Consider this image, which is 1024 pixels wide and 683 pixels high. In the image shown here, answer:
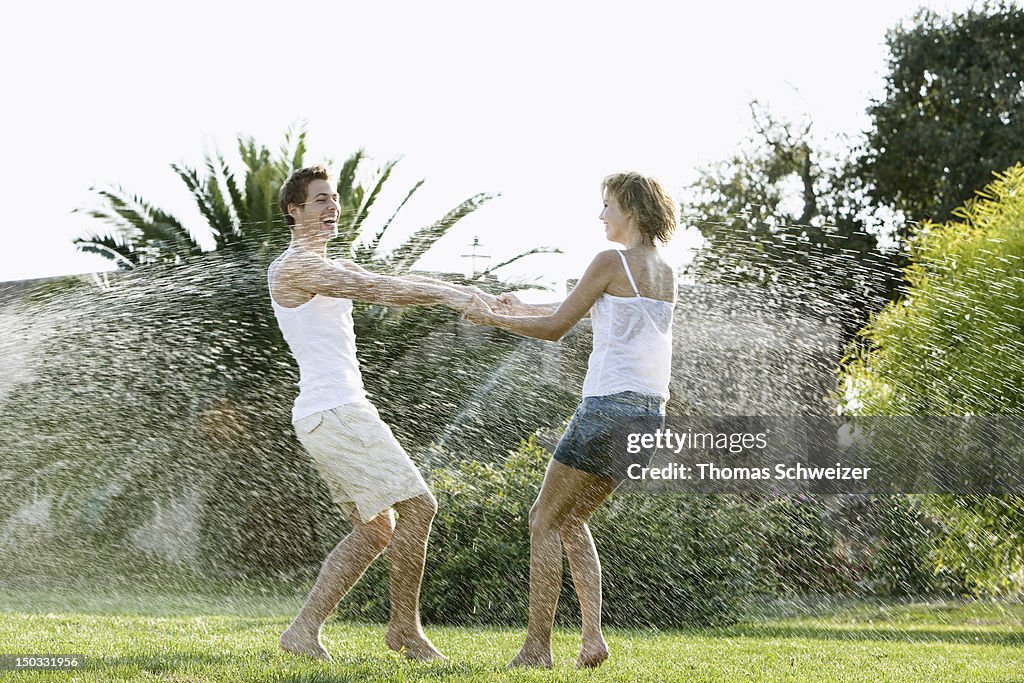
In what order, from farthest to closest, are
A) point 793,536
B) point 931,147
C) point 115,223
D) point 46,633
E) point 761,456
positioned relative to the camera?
point 931,147, point 115,223, point 761,456, point 793,536, point 46,633

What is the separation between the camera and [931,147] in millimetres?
22156

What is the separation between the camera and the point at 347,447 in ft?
14.8

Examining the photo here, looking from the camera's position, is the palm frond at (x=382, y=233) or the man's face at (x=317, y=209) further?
the palm frond at (x=382, y=233)

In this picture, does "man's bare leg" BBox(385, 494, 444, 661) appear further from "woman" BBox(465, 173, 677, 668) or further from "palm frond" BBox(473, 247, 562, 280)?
"palm frond" BBox(473, 247, 562, 280)

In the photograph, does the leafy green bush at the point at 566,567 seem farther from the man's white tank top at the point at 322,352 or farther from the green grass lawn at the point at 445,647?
the man's white tank top at the point at 322,352

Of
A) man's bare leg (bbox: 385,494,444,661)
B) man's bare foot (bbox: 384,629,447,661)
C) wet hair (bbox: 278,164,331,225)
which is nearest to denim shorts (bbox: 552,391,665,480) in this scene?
man's bare leg (bbox: 385,494,444,661)

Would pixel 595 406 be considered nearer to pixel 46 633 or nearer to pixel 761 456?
pixel 46 633

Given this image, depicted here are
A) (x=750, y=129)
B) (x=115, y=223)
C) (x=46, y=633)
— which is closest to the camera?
(x=46, y=633)

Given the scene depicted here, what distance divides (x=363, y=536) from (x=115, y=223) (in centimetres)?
934

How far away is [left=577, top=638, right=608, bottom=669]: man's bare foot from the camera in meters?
4.52

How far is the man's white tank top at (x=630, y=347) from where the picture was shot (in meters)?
4.39

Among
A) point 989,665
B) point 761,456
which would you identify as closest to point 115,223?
point 761,456

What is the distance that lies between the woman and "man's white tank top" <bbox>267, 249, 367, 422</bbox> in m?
0.71

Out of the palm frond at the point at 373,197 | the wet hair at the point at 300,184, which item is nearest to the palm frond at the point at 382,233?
the palm frond at the point at 373,197
